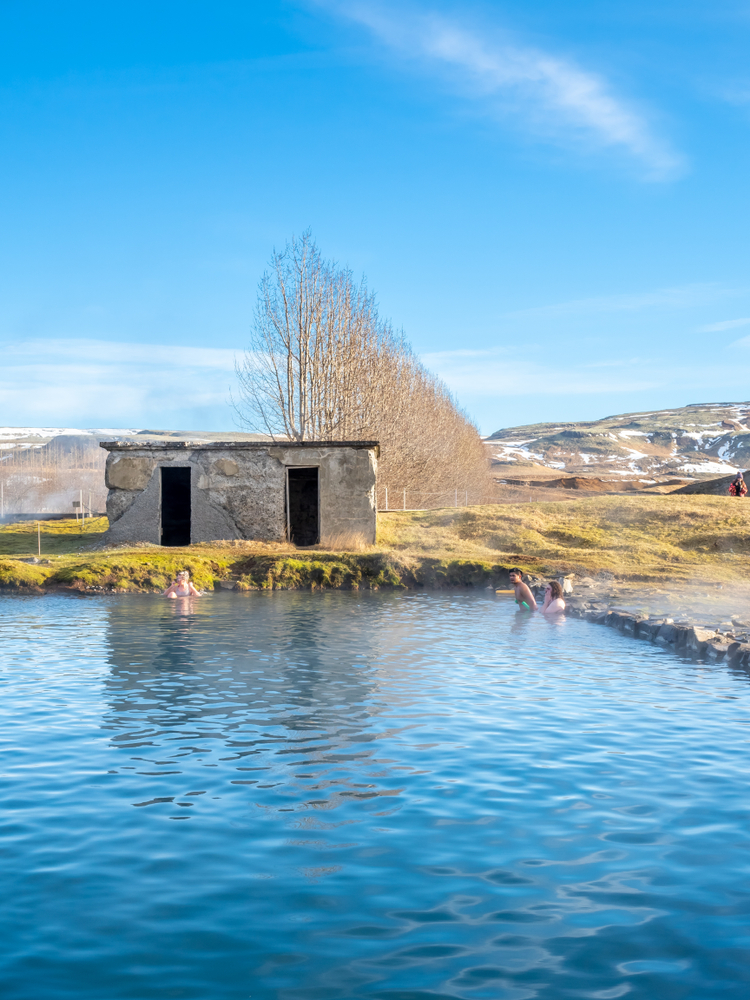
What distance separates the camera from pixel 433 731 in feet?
31.0

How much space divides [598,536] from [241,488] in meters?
12.2

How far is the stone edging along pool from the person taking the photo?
13773 mm

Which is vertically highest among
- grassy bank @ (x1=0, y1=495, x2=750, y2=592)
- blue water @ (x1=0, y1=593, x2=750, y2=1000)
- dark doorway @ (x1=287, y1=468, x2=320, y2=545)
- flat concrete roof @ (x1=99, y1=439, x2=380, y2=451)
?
flat concrete roof @ (x1=99, y1=439, x2=380, y2=451)

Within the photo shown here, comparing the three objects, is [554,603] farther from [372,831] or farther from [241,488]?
[372,831]

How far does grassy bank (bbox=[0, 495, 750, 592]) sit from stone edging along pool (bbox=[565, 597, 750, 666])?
6420 mm

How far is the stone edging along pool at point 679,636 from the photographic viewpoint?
13773 mm

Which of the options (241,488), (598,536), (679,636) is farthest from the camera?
(598,536)

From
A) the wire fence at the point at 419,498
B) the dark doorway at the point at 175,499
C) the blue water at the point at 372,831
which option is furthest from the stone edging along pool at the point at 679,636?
the wire fence at the point at 419,498

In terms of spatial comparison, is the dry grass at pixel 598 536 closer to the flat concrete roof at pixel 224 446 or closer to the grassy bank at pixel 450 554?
the grassy bank at pixel 450 554

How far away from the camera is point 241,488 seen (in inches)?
1062

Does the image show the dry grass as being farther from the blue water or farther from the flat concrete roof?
the blue water

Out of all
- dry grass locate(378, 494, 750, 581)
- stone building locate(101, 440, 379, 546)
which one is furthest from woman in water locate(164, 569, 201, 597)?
dry grass locate(378, 494, 750, 581)

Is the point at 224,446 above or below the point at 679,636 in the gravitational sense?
above

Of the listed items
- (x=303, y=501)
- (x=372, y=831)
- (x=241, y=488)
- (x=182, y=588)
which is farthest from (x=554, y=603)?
(x=303, y=501)
